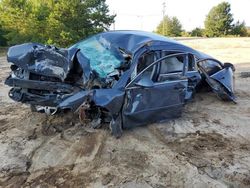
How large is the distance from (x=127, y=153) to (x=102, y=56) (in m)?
1.98

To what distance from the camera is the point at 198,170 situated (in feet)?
16.6

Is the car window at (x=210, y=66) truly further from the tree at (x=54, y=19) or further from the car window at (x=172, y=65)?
the tree at (x=54, y=19)

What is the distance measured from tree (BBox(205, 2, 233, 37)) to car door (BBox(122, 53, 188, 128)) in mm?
45356

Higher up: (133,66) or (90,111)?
(133,66)

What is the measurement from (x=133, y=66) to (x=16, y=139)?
238 cm

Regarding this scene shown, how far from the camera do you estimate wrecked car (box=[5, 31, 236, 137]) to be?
19.4 ft

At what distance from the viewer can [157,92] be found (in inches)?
245

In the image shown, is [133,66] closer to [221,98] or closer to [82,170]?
[82,170]

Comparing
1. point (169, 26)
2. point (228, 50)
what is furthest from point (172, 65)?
point (169, 26)

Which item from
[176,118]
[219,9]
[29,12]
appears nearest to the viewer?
[176,118]

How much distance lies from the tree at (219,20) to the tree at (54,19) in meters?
31.3

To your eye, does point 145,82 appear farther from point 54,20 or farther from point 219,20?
point 219,20

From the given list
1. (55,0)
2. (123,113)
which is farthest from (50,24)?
(123,113)

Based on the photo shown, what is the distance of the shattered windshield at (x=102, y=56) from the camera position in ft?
20.2
